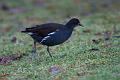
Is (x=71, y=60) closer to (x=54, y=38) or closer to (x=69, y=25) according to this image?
(x=54, y=38)

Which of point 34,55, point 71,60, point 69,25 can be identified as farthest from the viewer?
point 34,55

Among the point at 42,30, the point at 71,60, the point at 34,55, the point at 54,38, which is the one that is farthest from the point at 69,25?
the point at 71,60

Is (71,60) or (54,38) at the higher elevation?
(54,38)

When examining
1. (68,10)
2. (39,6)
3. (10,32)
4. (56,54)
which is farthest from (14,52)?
(39,6)

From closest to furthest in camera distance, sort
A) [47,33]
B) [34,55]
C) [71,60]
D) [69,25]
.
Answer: [71,60] < [47,33] < [69,25] < [34,55]

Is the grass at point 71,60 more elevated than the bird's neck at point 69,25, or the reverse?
the bird's neck at point 69,25

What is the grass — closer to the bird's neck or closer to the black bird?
the black bird

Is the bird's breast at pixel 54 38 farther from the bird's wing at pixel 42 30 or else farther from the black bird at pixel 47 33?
the bird's wing at pixel 42 30

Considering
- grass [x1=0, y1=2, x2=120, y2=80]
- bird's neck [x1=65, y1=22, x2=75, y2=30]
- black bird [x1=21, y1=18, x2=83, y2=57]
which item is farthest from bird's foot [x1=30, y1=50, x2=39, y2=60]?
bird's neck [x1=65, y1=22, x2=75, y2=30]

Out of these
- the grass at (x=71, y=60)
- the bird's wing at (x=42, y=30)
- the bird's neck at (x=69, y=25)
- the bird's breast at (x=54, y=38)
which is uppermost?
the bird's neck at (x=69, y=25)

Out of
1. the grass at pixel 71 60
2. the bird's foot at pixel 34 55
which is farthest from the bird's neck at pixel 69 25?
the bird's foot at pixel 34 55

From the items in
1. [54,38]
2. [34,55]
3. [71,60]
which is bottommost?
[71,60]

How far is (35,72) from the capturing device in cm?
1252

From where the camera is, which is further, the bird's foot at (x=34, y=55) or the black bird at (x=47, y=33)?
the bird's foot at (x=34, y=55)
